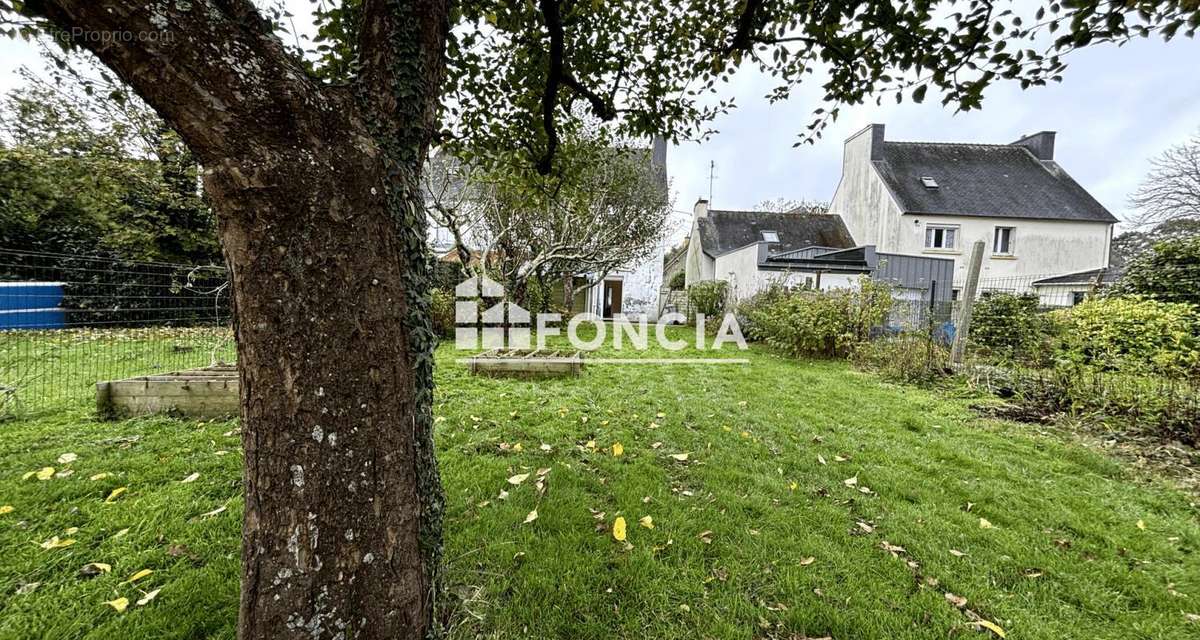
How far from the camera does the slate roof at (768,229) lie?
19312mm

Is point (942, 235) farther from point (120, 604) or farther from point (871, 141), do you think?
point (120, 604)

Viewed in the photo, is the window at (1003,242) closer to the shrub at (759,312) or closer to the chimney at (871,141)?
the chimney at (871,141)

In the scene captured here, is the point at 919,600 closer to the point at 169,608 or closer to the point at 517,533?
the point at 517,533

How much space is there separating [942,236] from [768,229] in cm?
630

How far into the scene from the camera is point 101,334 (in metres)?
5.63

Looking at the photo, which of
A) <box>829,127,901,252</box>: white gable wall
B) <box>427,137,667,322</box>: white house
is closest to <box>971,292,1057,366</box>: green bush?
<box>427,137,667,322</box>: white house

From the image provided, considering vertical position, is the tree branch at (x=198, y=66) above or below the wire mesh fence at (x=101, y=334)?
above

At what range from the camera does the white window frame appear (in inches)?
651

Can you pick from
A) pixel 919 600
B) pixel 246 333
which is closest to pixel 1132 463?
pixel 919 600

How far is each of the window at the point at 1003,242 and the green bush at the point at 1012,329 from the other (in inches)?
481

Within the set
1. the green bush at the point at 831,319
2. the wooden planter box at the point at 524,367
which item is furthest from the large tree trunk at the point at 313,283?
the green bush at the point at 831,319

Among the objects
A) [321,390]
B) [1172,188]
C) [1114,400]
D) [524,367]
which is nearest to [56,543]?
[321,390]

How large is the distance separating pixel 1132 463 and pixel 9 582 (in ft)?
21.9

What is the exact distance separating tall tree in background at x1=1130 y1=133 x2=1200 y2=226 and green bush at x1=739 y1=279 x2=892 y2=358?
18.6m
